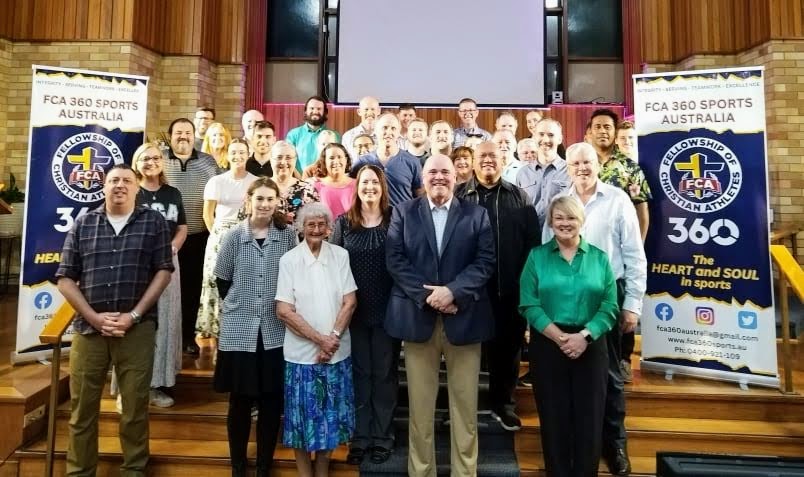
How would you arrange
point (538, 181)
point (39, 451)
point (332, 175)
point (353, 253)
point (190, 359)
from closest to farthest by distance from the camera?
1. point (353, 253)
2. point (39, 451)
3. point (332, 175)
4. point (538, 181)
5. point (190, 359)

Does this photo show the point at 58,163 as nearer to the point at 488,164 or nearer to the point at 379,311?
the point at 379,311

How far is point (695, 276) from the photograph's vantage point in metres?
3.30

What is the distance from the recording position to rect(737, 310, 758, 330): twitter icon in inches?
124

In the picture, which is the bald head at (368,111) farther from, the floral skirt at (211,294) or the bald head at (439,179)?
the bald head at (439,179)

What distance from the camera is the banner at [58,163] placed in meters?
3.38

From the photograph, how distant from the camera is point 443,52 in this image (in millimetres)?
7637

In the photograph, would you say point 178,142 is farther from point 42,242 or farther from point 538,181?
point 538,181

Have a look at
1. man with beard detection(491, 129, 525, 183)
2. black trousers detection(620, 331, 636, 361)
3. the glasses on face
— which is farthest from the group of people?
man with beard detection(491, 129, 525, 183)

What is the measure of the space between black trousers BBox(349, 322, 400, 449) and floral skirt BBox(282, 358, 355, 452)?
0.51 feet

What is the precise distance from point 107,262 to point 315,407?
1.20m

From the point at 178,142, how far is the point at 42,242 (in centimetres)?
122

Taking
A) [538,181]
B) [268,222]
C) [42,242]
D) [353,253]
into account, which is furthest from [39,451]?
[538,181]

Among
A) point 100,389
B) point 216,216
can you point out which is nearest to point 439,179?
point 216,216

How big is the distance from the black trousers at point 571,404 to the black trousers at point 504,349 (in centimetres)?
36
